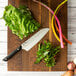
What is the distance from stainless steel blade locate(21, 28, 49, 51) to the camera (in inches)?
31.8

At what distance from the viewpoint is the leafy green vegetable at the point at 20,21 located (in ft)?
2.45

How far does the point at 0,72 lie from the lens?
37.0 inches

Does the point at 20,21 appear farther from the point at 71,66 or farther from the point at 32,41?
the point at 71,66

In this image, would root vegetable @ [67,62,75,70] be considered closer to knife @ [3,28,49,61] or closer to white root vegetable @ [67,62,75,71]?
white root vegetable @ [67,62,75,71]

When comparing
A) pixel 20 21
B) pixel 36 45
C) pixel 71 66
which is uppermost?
pixel 20 21

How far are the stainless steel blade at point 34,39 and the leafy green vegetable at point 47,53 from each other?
0.04m

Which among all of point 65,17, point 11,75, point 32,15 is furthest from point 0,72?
point 65,17

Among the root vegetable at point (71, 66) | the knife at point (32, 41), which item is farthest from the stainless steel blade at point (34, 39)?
the root vegetable at point (71, 66)

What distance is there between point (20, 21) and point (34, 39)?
15 centimetres

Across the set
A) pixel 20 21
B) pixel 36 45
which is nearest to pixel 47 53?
pixel 36 45

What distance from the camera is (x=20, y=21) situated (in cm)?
75

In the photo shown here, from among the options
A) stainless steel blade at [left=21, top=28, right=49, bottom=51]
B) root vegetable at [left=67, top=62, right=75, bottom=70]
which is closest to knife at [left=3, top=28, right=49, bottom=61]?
stainless steel blade at [left=21, top=28, right=49, bottom=51]

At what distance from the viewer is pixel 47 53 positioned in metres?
0.81

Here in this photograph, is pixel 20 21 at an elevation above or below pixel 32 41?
above
